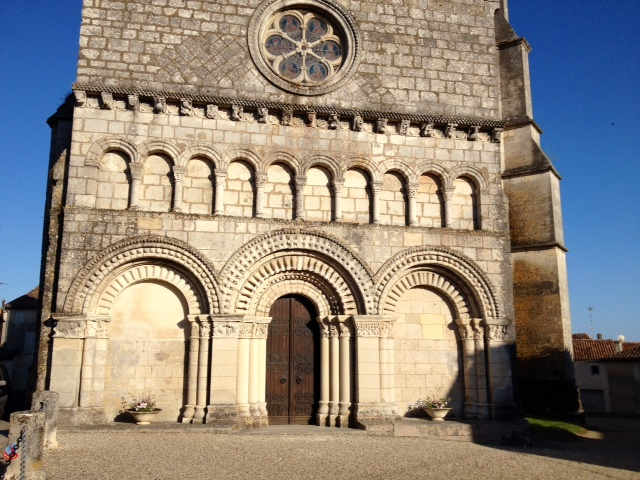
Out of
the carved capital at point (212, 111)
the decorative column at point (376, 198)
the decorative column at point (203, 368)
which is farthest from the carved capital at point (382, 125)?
the decorative column at point (203, 368)

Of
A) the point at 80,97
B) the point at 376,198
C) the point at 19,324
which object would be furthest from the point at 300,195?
the point at 19,324

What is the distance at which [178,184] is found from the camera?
43.3ft

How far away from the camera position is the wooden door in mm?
13281

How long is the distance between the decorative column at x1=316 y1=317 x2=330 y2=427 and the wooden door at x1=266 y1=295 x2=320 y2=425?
0.20 metres

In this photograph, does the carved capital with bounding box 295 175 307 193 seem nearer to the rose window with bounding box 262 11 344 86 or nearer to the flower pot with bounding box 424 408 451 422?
the rose window with bounding box 262 11 344 86

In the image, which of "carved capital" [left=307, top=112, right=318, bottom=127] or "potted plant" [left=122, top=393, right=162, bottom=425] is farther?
"carved capital" [left=307, top=112, right=318, bottom=127]

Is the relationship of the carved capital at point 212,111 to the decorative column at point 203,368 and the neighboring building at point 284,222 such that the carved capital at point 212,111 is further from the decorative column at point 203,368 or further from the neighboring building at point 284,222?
the decorative column at point 203,368

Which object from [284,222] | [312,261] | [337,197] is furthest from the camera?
[337,197]

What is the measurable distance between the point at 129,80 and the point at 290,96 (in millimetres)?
3565

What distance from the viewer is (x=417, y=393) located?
13.7 m

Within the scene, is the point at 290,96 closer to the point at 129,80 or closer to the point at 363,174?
the point at 363,174

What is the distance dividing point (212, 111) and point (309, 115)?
2.18m

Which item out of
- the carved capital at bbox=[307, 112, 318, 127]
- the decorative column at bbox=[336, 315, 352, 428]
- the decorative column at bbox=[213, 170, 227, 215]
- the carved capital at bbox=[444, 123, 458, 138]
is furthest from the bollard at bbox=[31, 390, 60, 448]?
the carved capital at bbox=[444, 123, 458, 138]

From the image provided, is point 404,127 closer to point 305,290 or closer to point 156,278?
point 305,290
